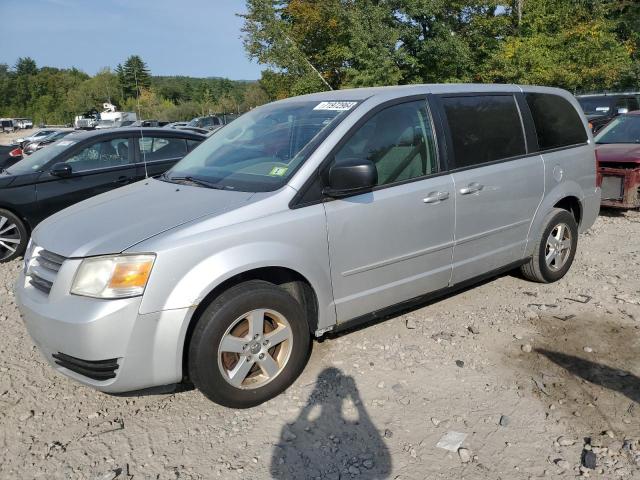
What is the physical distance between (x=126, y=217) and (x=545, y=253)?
3.59 metres

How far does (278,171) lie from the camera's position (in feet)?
11.0

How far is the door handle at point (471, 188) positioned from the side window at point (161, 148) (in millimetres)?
4707

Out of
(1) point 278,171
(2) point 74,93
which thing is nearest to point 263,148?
(1) point 278,171

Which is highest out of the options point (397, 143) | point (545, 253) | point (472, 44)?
point (472, 44)

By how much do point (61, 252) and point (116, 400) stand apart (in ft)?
3.31

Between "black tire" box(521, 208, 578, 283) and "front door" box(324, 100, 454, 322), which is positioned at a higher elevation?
"front door" box(324, 100, 454, 322)

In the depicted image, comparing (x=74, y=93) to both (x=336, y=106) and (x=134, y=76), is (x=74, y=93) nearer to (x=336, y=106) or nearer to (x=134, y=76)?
(x=134, y=76)

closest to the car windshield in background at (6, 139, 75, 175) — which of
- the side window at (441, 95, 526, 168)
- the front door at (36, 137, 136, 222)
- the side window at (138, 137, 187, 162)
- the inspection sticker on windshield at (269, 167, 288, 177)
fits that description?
the front door at (36, 137, 136, 222)

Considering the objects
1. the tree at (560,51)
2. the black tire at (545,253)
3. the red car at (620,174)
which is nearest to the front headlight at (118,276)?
the black tire at (545,253)

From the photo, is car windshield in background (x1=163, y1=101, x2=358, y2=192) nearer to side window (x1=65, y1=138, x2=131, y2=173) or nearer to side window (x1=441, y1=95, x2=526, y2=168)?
side window (x1=441, y1=95, x2=526, y2=168)

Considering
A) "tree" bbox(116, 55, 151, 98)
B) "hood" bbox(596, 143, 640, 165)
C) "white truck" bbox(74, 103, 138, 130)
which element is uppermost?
"white truck" bbox(74, 103, 138, 130)

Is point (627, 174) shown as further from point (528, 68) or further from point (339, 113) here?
point (528, 68)

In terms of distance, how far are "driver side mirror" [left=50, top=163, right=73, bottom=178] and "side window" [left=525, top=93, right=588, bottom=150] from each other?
17.3 ft

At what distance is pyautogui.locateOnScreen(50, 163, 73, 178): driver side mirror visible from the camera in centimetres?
662
